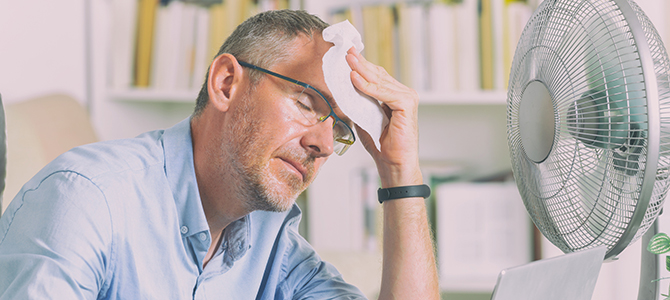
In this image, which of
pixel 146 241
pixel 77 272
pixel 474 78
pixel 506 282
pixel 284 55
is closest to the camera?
pixel 506 282

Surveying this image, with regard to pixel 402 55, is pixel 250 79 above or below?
below

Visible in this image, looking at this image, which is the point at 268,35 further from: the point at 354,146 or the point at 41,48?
the point at 41,48

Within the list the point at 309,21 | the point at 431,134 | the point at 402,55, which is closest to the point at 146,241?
the point at 309,21

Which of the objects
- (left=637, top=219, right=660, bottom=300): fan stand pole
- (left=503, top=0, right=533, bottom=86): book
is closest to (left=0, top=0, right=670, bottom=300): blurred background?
(left=503, top=0, right=533, bottom=86): book

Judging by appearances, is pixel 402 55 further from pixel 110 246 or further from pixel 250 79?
pixel 110 246

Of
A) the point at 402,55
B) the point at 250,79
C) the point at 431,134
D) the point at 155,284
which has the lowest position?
the point at 155,284

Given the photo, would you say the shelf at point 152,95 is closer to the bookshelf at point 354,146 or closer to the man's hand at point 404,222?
the bookshelf at point 354,146

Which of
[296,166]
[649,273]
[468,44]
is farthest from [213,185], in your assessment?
[468,44]

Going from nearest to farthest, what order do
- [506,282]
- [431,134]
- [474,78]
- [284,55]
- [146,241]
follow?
[506,282] → [146,241] → [284,55] → [474,78] → [431,134]

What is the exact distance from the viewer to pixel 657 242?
63cm

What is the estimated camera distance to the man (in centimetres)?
64

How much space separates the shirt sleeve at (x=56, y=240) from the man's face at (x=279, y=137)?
0.23 m

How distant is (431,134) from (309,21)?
1.17 m

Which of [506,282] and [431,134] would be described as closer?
[506,282]
